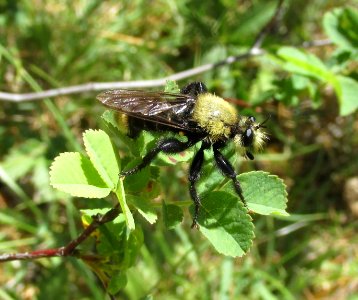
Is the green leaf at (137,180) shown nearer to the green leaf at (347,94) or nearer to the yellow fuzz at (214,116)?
the yellow fuzz at (214,116)

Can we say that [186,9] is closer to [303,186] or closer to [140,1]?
[140,1]

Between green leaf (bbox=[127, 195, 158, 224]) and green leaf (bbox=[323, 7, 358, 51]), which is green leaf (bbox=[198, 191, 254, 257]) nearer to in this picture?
green leaf (bbox=[127, 195, 158, 224])

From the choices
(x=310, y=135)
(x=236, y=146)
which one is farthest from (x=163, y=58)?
(x=236, y=146)

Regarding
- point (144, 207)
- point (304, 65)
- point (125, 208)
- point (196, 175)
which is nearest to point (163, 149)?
point (196, 175)

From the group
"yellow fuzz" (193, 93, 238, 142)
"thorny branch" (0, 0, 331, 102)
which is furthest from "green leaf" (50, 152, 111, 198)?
"thorny branch" (0, 0, 331, 102)

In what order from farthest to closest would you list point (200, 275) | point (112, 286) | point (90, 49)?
1. point (90, 49)
2. point (200, 275)
3. point (112, 286)

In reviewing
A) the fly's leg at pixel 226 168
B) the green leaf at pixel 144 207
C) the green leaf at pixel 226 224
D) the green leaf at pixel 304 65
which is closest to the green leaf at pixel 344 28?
the green leaf at pixel 304 65
